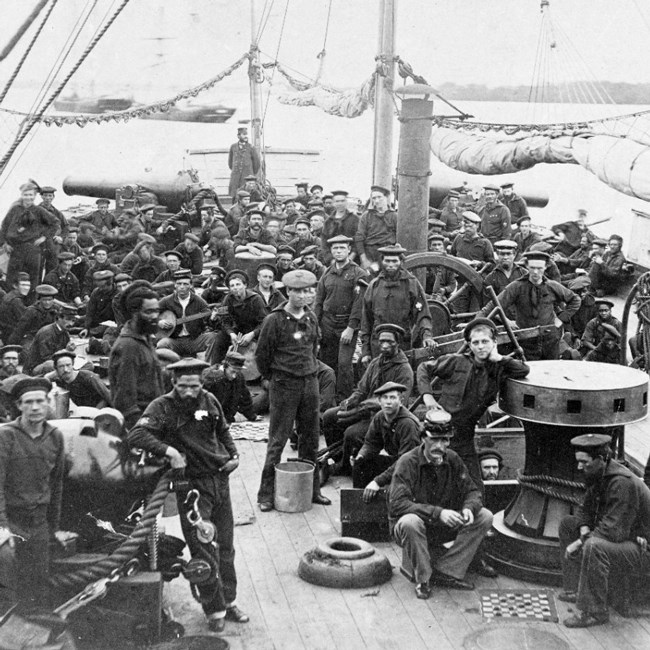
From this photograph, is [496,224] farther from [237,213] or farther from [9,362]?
[9,362]

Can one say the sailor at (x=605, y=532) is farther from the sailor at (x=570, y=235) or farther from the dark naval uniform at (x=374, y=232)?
the sailor at (x=570, y=235)

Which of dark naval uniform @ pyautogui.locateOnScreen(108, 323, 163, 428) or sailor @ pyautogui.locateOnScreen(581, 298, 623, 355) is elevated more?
dark naval uniform @ pyautogui.locateOnScreen(108, 323, 163, 428)

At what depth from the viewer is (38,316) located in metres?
10.9

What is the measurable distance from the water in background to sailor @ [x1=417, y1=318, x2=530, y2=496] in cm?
1281

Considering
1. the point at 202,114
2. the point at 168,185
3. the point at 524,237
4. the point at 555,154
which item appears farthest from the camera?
the point at 202,114

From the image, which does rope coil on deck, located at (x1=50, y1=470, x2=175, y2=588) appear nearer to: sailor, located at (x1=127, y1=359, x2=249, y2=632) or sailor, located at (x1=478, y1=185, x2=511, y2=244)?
sailor, located at (x1=127, y1=359, x2=249, y2=632)

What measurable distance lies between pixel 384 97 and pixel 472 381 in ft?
22.9

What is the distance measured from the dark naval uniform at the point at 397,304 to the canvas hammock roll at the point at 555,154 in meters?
5.14

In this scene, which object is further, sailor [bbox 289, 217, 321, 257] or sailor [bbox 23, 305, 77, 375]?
sailor [bbox 289, 217, 321, 257]

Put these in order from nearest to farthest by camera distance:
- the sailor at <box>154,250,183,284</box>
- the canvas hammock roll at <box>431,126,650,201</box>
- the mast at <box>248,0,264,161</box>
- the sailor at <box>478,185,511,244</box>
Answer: the sailor at <box>154,250,183,284</box> → the canvas hammock roll at <box>431,126,650,201</box> → the sailor at <box>478,185,511,244</box> → the mast at <box>248,0,264,161</box>

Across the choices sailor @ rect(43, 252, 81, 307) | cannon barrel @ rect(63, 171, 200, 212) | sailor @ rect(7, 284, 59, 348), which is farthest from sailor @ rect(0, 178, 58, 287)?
cannon barrel @ rect(63, 171, 200, 212)

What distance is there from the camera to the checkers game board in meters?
5.80

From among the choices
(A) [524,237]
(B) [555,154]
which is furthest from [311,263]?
(B) [555,154]

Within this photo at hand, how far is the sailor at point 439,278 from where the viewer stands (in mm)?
11703
